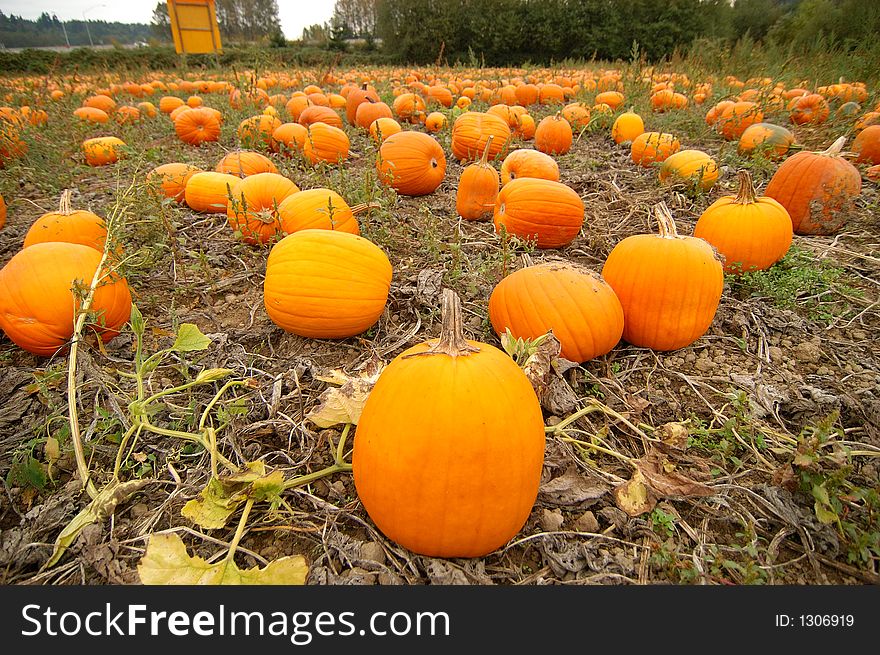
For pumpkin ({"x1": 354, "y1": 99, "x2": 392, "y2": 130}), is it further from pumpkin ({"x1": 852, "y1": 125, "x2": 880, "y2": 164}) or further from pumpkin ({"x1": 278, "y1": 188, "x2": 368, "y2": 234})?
pumpkin ({"x1": 852, "y1": 125, "x2": 880, "y2": 164})

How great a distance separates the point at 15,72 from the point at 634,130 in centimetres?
2210

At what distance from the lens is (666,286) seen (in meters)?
2.17

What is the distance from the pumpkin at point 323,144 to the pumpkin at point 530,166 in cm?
193

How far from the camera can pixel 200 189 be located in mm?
3727

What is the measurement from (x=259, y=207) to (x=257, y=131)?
2595mm

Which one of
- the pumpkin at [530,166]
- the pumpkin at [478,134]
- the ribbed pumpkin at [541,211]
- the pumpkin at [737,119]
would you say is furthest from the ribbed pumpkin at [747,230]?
the pumpkin at [737,119]

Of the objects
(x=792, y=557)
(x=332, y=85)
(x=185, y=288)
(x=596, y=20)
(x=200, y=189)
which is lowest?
(x=792, y=557)

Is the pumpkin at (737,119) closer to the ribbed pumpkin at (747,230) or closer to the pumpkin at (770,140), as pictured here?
the pumpkin at (770,140)

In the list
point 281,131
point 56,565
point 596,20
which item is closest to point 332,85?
point 281,131

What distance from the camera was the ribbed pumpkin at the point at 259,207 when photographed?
302cm

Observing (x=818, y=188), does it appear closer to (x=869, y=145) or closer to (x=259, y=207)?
(x=869, y=145)

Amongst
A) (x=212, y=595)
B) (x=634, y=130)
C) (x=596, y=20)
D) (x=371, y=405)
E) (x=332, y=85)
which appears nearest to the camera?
(x=212, y=595)

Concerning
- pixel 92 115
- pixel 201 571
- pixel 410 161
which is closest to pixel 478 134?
pixel 410 161

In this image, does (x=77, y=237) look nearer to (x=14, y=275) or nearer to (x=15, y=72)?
(x=14, y=275)
